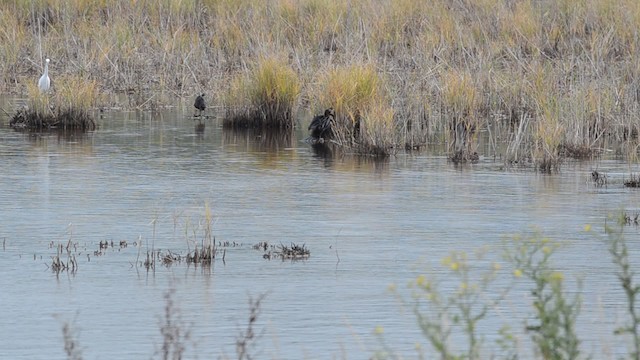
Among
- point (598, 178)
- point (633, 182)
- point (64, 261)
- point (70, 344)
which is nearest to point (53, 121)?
point (598, 178)

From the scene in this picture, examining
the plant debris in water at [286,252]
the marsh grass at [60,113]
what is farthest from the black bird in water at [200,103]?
the plant debris in water at [286,252]

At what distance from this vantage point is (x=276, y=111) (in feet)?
62.2

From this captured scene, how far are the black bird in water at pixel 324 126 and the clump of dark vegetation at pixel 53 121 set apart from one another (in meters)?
2.94

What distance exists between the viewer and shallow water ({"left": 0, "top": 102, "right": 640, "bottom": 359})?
7684mm

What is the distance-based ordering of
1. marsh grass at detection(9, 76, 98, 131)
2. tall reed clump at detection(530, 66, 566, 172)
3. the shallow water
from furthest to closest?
1. marsh grass at detection(9, 76, 98, 131)
2. tall reed clump at detection(530, 66, 566, 172)
3. the shallow water

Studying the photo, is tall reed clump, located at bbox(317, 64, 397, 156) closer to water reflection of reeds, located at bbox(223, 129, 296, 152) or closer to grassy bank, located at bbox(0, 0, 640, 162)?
grassy bank, located at bbox(0, 0, 640, 162)

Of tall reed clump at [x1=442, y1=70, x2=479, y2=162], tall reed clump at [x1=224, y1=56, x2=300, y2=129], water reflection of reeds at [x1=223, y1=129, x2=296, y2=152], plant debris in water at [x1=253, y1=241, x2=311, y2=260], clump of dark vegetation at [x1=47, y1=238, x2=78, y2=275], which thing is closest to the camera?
clump of dark vegetation at [x1=47, y1=238, x2=78, y2=275]

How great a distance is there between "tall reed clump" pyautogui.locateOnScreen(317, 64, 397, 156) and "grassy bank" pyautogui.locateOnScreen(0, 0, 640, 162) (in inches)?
3.2

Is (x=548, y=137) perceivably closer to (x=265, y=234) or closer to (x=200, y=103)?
(x=265, y=234)

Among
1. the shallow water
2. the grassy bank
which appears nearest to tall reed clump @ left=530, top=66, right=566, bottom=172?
the grassy bank

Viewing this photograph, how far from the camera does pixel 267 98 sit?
1898cm

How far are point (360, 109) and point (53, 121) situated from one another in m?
4.07

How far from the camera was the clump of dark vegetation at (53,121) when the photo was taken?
18.4 meters

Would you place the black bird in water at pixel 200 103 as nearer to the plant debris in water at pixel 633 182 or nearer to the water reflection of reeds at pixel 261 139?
the water reflection of reeds at pixel 261 139
